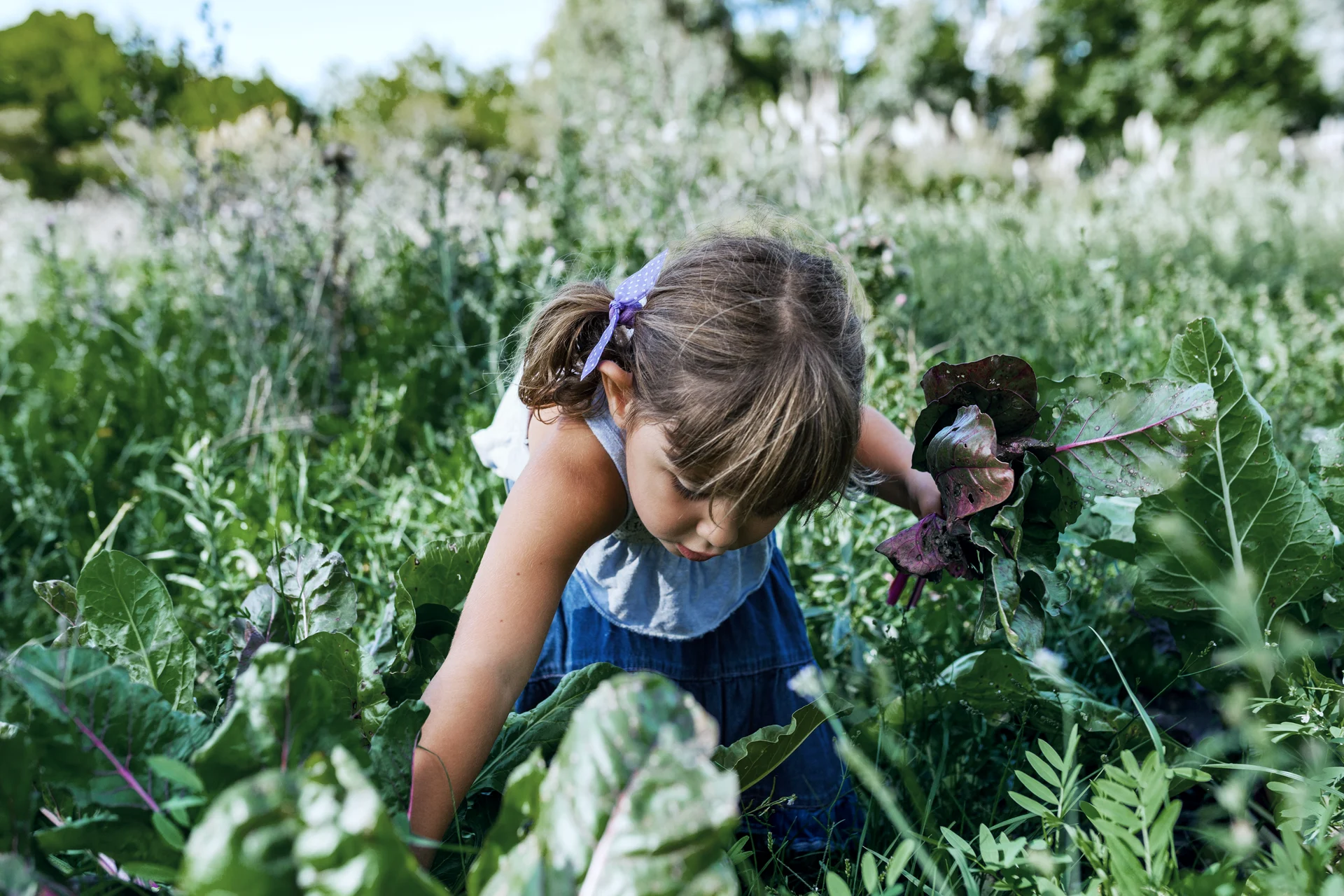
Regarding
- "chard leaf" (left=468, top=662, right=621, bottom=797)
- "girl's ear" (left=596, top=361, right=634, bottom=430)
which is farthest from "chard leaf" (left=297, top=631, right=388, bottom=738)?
"girl's ear" (left=596, top=361, right=634, bottom=430)

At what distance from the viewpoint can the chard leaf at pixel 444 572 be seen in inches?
53.1

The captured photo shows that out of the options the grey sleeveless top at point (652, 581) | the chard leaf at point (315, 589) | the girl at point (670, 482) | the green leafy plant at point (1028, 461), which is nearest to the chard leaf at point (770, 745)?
the girl at point (670, 482)

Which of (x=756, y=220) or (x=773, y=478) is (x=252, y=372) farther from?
(x=773, y=478)

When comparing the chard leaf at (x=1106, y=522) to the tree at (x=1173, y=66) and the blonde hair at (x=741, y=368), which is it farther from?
the tree at (x=1173, y=66)

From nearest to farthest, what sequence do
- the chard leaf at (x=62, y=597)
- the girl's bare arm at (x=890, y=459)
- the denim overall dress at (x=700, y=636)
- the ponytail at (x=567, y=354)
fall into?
1. the chard leaf at (x=62, y=597)
2. the ponytail at (x=567, y=354)
3. the girl's bare arm at (x=890, y=459)
4. the denim overall dress at (x=700, y=636)

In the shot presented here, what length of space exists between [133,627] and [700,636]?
1025 millimetres

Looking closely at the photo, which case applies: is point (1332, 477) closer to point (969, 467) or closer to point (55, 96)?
point (969, 467)

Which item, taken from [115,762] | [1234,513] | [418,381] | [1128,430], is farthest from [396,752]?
[418,381]

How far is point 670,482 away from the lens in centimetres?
127

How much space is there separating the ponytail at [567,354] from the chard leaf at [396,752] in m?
0.63

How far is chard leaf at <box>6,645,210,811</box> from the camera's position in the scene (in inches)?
28.0

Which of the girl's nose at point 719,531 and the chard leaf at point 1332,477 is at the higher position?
the girl's nose at point 719,531

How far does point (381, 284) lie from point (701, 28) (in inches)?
832

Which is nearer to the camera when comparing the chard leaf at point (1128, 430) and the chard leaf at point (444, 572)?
the chard leaf at point (1128, 430)
